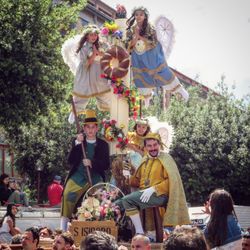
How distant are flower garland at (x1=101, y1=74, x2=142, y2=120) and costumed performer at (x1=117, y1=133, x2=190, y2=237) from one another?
4.07 feet

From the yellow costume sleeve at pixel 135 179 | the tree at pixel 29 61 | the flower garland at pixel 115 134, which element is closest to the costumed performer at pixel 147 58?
the flower garland at pixel 115 134

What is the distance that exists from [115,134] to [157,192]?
1494 millimetres

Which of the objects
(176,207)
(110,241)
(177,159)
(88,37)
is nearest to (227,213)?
(176,207)

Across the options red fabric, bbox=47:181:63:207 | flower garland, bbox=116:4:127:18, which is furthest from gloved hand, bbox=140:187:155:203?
red fabric, bbox=47:181:63:207

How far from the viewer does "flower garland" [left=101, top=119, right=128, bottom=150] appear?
10648 mm

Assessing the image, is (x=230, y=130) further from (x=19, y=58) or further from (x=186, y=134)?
(x=19, y=58)

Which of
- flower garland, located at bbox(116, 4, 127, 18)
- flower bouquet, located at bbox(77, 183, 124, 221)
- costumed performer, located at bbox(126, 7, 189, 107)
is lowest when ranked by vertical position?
flower bouquet, located at bbox(77, 183, 124, 221)

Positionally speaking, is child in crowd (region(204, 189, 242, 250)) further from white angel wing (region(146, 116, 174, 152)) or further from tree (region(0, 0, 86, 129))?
tree (region(0, 0, 86, 129))

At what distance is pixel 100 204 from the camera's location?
986 cm

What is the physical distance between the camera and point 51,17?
1955 cm

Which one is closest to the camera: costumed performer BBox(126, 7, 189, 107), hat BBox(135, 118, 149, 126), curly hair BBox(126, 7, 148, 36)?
hat BBox(135, 118, 149, 126)

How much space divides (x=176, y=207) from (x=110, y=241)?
5428 millimetres

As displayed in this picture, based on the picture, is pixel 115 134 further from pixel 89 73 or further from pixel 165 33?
pixel 165 33

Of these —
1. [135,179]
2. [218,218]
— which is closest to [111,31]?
[135,179]
